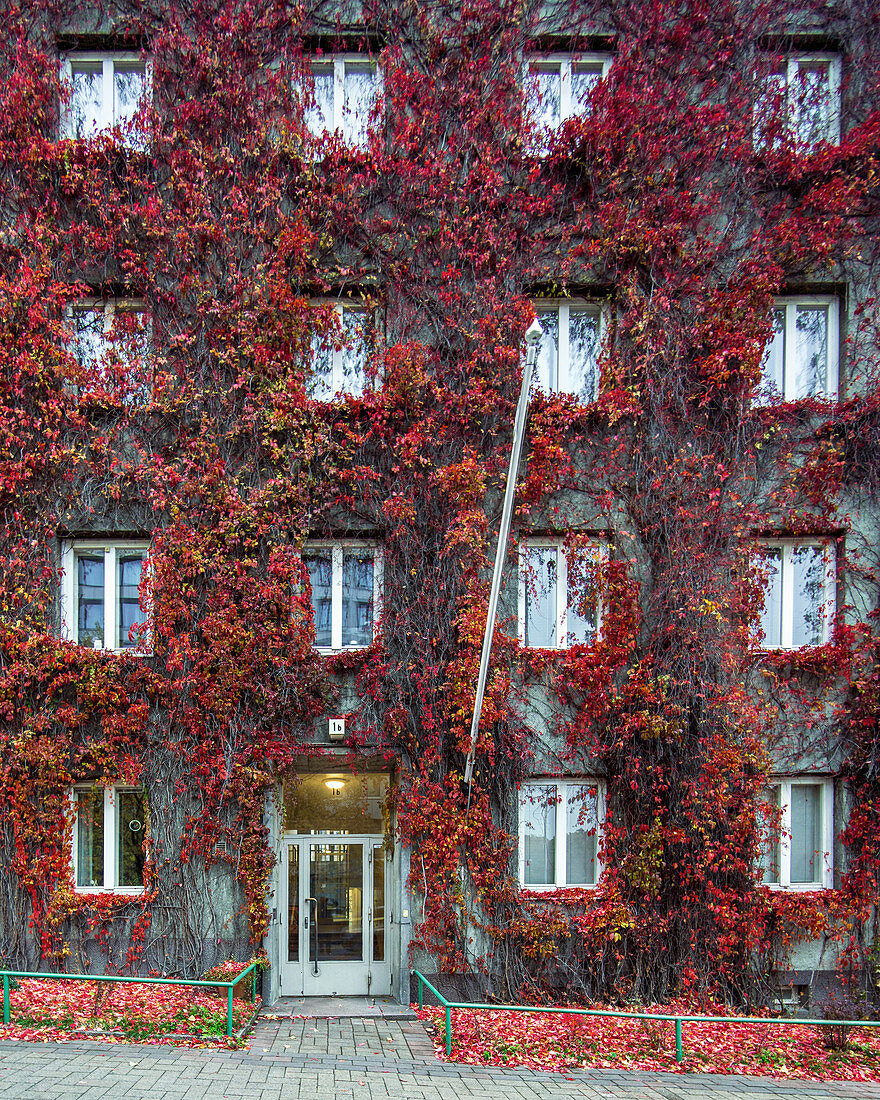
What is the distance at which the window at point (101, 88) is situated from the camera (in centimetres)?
1097

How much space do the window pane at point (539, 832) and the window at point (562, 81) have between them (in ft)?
34.0

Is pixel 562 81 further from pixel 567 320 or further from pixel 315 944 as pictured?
pixel 315 944

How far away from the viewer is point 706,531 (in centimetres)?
1038

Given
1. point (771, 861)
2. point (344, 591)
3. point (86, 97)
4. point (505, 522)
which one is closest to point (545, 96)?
point (86, 97)

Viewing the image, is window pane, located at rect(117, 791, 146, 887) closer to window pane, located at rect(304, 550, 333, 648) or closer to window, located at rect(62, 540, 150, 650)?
window, located at rect(62, 540, 150, 650)

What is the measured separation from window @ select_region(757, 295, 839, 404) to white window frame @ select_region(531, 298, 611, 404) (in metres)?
2.60

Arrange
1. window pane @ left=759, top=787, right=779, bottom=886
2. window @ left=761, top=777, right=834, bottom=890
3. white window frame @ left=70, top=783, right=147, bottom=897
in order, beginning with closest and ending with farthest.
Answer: white window frame @ left=70, top=783, right=147, bottom=897
window pane @ left=759, top=787, right=779, bottom=886
window @ left=761, top=777, right=834, bottom=890

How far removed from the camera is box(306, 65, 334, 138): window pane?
11.0 meters

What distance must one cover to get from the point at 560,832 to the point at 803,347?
27.6 feet

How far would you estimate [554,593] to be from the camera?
10648mm

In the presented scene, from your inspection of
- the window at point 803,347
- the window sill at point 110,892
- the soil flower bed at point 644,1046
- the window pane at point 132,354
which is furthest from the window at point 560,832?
the window pane at point 132,354

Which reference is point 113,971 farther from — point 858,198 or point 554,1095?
point 858,198

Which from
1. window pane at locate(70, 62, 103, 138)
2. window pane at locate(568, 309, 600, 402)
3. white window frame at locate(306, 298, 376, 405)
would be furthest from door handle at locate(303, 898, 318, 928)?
window pane at locate(70, 62, 103, 138)

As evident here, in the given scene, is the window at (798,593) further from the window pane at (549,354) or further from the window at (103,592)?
the window at (103,592)
